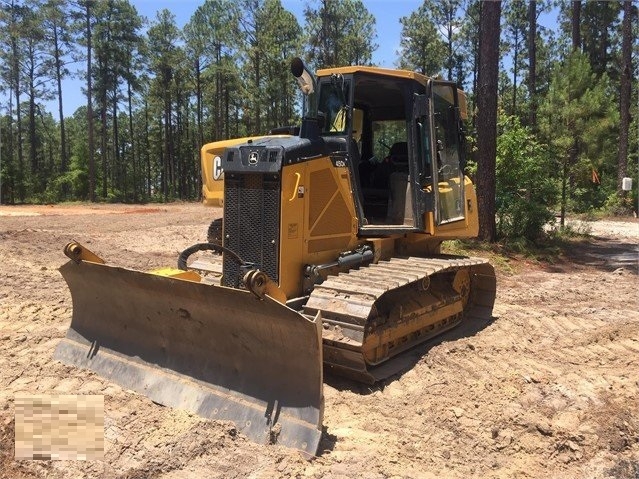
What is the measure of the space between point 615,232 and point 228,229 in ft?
53.2

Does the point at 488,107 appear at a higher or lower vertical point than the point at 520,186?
higher

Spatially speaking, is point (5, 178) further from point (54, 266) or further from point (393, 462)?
point (393, 462)

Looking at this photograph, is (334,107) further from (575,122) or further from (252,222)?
(575,122)

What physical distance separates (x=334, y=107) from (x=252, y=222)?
1558 millimetres

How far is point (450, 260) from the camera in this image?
6.40 metres

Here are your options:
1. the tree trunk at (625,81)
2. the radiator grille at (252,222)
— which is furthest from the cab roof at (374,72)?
the tree trunk at (625,81)

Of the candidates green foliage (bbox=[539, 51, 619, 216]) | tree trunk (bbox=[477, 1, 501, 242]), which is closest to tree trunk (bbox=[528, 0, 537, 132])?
green foliage (bbox=[539, 51, 619, 216])

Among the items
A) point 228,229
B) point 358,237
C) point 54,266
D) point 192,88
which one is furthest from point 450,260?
point 192,88

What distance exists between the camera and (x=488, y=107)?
1262 cm

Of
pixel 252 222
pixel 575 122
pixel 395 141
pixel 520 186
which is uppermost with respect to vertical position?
pixel 575 122

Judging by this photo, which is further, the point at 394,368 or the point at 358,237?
the point at 358,237

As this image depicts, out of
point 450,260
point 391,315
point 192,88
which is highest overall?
point 192,88

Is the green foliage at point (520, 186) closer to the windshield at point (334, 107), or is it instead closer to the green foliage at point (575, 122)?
the green foliage at point (575, 122)

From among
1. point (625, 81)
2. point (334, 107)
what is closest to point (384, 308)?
point (334, 107)
